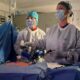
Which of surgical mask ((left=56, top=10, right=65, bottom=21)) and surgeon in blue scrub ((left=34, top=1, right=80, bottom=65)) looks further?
surgical mask ((left=56, top=10, right=65, bottom=21))

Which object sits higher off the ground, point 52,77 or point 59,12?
point 59,12

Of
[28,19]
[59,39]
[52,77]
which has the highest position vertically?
[28,19]

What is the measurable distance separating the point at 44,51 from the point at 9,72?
2.58 ft

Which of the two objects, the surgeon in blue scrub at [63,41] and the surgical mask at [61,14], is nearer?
the surgeon in blue scrub at [63,41]

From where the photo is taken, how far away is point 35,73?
127 centimetres

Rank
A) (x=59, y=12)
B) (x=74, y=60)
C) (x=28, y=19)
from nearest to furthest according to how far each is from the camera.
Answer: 1. (x=74, y=60)
2. (x=59, y=12)
3. (x=28, y=19)

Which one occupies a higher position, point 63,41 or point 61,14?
point 61,14

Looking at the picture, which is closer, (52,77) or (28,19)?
(52,77)

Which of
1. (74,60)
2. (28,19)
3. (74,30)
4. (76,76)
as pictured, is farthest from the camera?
(28,19)

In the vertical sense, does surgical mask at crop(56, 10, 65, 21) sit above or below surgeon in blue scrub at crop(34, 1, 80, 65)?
above

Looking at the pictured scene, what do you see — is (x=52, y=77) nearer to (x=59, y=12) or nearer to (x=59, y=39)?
(x=59, y=39)

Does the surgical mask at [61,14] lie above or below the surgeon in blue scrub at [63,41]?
above

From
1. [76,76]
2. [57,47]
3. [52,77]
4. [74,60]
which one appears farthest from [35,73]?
[57,47]

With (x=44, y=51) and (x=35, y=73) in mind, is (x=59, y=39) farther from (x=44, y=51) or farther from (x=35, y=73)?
(x=35, y=73)
